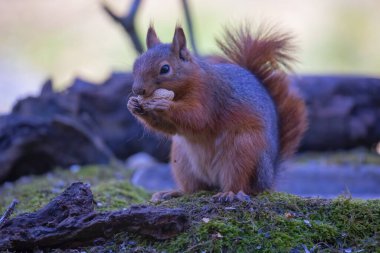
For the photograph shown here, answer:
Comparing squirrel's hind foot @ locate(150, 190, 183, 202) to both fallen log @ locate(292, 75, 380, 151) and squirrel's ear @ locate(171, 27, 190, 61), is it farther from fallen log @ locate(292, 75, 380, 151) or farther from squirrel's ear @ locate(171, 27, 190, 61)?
fallen log @ locate(292, 75, 380, 151)

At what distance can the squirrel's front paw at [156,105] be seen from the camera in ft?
9.56

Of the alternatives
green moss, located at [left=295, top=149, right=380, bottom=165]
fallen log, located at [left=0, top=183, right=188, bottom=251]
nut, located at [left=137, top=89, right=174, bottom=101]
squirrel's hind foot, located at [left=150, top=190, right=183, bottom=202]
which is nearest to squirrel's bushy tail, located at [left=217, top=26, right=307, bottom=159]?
squirrel's hind foot, located at [left=150, top=190, right=183, bottom=202]

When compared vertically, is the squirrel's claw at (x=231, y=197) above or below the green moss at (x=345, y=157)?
above

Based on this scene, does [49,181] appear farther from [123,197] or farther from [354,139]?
[354,139]

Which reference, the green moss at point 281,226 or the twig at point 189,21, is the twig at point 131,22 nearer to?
the twig at point 189,21

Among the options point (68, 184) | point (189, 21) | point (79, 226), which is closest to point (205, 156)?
point (79, 226)

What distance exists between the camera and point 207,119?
9.98 feet

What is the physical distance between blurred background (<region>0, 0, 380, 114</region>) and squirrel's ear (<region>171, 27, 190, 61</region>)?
17.7 feet

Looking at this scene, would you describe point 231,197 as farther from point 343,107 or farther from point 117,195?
point 343,107

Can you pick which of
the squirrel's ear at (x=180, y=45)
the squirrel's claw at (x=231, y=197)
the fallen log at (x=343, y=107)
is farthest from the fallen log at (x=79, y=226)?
the fallen log at (x=343, y=107)

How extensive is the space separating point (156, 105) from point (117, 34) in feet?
26.3

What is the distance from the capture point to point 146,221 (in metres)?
2.36

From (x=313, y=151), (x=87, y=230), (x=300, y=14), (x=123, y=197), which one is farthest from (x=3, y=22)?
(x=87, y=230)

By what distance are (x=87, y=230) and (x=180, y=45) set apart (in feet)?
3.96
